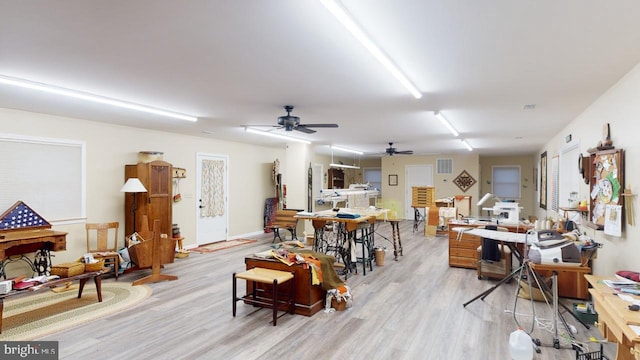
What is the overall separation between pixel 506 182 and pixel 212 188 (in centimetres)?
1036

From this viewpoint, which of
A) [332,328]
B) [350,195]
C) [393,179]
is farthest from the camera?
[393,179]

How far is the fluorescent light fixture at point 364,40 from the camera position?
2.00 m

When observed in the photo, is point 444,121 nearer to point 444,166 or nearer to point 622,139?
point 622,139

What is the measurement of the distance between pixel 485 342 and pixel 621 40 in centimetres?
260

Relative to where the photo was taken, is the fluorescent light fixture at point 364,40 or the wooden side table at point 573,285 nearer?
the fluorescent light fixture at point 364,40

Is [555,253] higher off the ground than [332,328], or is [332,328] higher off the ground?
[555,253]

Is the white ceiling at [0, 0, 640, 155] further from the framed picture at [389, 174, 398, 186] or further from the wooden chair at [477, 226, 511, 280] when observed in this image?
the framed picture at [389, 174, 398, 186]

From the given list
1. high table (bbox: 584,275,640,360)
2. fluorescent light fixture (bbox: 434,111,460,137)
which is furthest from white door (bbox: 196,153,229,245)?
high table (bbox: 584,275,640,360)

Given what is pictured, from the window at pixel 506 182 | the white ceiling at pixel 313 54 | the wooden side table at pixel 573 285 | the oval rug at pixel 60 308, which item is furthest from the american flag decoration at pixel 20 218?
the window at pixel 506 182

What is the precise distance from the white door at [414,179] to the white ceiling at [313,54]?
7.75 metres

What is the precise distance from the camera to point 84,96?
157 inches

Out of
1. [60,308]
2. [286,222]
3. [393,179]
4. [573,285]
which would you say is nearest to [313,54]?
[60,308]

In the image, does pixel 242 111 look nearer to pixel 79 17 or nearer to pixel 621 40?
pixel 79 17

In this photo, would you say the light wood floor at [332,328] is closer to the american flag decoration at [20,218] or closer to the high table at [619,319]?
the high table at [619,319]
